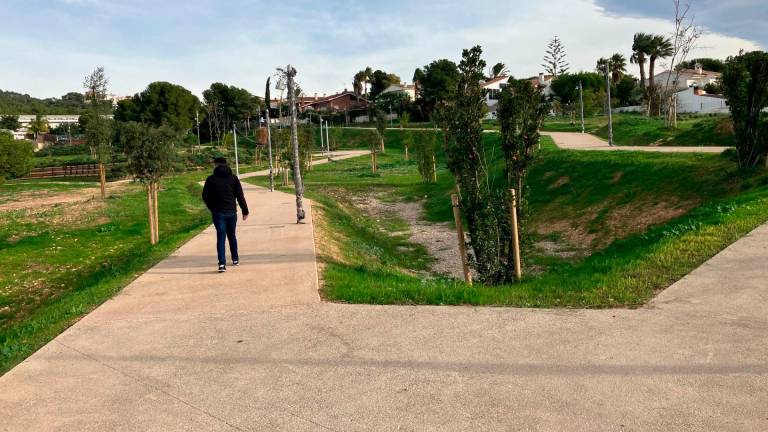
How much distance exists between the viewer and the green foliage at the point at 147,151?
14.0m

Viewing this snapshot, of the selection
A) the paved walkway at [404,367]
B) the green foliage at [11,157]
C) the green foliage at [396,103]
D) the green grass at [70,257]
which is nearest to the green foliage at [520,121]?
the paved walkway at [404,367]

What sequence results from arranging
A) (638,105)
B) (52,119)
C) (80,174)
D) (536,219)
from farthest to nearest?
(52,119), (638,105), (80,174), (536,219)

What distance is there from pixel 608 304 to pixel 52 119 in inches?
6114

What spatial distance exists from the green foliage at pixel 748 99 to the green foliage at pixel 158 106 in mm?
71074

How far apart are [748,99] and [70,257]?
1648 centimetres

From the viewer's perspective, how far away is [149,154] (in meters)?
14.1

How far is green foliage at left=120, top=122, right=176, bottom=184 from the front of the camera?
14031mm

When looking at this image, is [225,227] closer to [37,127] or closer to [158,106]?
[158,106]

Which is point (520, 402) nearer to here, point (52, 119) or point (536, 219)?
point (536, 219)

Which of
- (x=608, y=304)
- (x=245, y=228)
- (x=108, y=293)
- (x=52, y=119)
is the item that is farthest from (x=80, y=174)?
(x=52, y=119)

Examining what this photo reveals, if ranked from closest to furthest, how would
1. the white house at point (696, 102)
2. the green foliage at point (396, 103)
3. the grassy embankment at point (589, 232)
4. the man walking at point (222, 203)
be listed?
1. the grassy embankment at point (589, 232)
2. the man walking at point (222, 203)
3. the white house at point (696, 102)
4. the green foliage at point (396, 103)

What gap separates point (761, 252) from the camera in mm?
7242

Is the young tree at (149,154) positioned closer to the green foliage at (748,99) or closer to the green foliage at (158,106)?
the green foliage at (748,99)

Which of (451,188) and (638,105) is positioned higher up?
(638,105)
